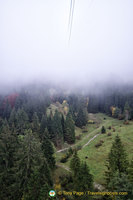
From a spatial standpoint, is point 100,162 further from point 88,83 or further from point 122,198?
point 88,83

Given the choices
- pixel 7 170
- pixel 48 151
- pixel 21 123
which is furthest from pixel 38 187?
pixel 21 123

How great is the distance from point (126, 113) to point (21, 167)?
252 ft

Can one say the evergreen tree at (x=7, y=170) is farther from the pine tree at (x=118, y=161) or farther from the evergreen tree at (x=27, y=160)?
the pine tree at (x=118, y=161)

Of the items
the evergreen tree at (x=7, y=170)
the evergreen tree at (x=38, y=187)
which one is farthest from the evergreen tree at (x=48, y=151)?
the evergreen tree at (x=38, y=187)

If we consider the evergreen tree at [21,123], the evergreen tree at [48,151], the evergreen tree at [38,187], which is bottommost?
the evergreen tree at [21,123]

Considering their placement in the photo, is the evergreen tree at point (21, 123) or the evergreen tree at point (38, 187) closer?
the evergreen tree at point (38, 187)

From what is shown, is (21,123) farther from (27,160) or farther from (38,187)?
(38,187)

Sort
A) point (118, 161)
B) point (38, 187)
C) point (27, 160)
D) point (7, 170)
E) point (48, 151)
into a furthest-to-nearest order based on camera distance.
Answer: point (48, 151), point (7, 170), point (27, 160), point (118, 161), point (38, 187)

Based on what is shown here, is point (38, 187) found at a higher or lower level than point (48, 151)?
higher

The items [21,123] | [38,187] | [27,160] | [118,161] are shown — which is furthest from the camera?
[21,123]

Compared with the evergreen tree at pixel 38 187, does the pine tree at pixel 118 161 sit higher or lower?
higher

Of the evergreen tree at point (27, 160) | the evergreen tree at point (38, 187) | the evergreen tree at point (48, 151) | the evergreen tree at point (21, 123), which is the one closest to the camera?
the evergreen tree at point (38, 187)

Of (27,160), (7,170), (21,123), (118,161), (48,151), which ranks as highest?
(118,161)

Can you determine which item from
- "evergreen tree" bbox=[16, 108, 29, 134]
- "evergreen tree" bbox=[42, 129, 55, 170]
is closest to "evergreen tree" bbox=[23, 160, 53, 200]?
"evergreen tree" bbox=[42, 129, 55, 170]
